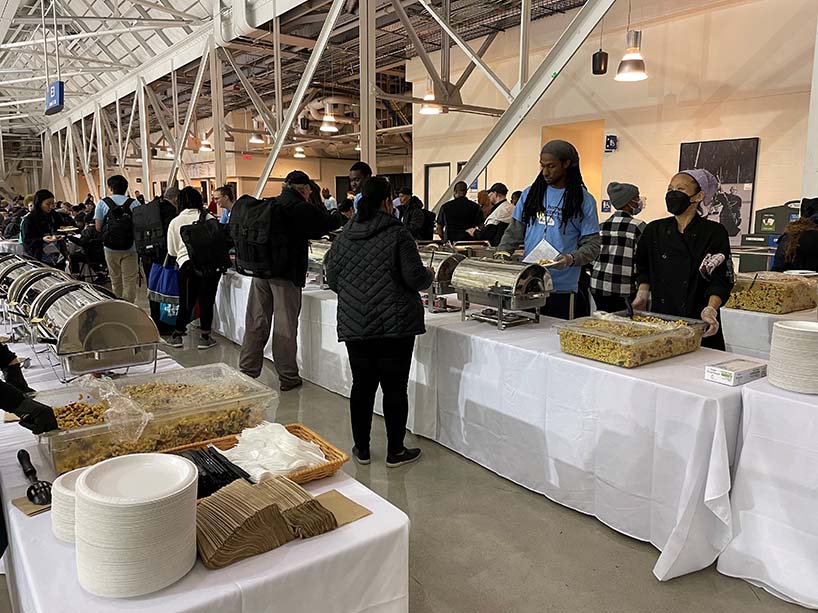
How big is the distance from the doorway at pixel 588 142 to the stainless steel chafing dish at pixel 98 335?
7.65 metres

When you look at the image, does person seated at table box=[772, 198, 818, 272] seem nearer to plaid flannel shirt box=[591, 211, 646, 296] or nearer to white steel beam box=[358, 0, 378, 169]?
plaid flannel shirt box=[591, 211, 646, 296]

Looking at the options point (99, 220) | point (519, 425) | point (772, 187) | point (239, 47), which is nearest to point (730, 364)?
point (519, 425)

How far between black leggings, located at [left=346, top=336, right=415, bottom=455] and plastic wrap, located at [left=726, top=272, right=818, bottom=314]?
2095mm

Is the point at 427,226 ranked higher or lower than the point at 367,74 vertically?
lower

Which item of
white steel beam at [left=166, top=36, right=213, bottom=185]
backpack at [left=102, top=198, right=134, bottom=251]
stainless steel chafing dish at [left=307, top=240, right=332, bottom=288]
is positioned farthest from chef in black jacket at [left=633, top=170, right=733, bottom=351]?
white steel beam at [left=166, top=36, right=213, bottom=185]

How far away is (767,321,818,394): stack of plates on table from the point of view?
195 centimetres

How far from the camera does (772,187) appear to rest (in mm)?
6406

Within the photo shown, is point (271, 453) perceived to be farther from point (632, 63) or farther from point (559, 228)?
point (632, 63)

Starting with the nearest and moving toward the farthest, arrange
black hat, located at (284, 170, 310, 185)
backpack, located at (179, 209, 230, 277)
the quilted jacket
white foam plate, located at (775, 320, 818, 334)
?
white foam plate, located at (775, 320, 818, 334), the quilted jacket, black hat, located at (284, 170, 310, 185), backpack, located at (179, 209, 230, 277)

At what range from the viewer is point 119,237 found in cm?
627

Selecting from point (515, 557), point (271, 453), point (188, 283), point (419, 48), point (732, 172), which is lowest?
point (515, 557)

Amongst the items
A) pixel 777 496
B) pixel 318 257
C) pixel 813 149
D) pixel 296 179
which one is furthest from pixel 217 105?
pixel 777 496

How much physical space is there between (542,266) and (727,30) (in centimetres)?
513

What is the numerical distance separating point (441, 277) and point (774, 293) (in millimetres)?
1909
